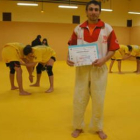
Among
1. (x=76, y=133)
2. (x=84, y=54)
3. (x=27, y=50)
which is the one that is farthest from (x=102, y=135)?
(x=27, y=50)

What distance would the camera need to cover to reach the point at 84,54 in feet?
8.16

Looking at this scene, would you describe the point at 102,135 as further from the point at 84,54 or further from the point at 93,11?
the point at 93,11

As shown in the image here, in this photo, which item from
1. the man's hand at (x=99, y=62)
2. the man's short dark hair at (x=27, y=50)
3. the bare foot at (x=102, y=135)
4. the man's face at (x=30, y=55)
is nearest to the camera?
the man's hand at (x=99, y=62)

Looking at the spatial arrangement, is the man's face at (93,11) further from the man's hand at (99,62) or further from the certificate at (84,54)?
the man's hand at (99,62)

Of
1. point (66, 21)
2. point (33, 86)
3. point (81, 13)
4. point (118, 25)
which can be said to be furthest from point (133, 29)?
point (33, 86)

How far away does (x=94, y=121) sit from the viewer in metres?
2.68

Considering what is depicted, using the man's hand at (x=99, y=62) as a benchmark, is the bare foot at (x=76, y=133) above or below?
below

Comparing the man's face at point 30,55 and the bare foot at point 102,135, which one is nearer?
the bare foot at point 102,135

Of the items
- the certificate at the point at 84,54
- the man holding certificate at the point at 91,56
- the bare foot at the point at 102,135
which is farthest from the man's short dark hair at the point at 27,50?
the bare foot at the point at 102,135

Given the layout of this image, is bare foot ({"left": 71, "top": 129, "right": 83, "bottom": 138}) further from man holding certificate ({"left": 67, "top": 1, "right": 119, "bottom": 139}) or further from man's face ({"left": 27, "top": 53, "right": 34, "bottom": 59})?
man's face ({"left": 27, "top": 53, "right": 34, "bottom": 59})

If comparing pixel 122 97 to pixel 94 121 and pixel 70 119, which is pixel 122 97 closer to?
pixel 70 119

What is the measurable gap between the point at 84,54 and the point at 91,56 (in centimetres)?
8

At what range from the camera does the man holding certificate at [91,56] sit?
97.1 inches

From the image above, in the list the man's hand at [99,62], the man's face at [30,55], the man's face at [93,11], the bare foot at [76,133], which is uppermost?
the man's face at [93,11]
